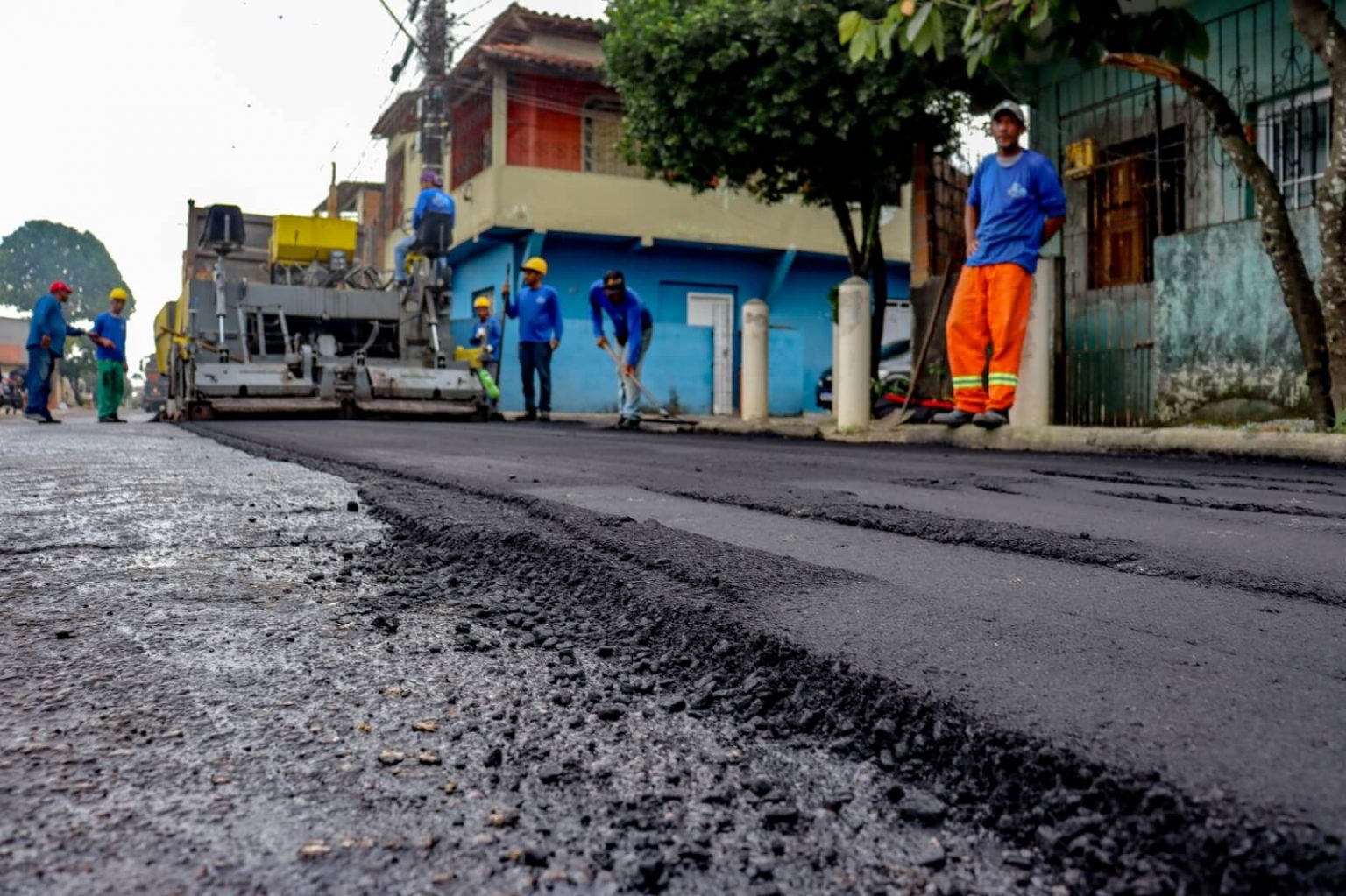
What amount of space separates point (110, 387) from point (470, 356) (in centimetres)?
412

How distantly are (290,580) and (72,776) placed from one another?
3.52ft

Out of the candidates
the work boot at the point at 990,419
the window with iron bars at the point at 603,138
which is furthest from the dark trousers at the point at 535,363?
the work boot at the point at 990,419

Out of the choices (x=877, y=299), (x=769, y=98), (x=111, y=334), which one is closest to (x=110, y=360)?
(x=111, y=334)

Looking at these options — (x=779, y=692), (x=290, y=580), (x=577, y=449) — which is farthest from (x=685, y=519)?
(x=577, y=449)

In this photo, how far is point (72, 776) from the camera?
113 centimetres

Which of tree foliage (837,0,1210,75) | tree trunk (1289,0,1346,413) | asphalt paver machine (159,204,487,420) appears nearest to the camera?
tree foliage (837,0,1210,75)

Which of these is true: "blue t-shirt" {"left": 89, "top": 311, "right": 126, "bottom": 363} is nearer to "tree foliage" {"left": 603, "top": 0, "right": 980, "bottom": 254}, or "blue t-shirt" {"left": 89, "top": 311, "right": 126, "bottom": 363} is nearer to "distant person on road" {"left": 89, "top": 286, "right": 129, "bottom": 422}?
"distant person on road" {"left": 89, "top": 286, "right": 129, "bottom": 422}

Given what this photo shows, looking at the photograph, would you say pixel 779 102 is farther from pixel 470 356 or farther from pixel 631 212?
pixel 631 212

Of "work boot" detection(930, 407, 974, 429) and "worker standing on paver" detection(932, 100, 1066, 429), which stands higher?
"worker standing on paver" detection(932, 100, 1066, 429)

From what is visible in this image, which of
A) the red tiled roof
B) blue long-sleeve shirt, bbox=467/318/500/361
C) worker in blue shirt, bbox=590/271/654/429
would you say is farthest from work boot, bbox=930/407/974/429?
the red tiled roof

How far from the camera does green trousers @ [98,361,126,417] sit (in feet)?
42.2

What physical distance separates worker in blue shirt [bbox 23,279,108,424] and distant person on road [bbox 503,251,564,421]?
480 cm

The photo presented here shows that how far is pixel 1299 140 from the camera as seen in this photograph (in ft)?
27.7

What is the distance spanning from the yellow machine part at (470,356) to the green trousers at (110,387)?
3.80 m
